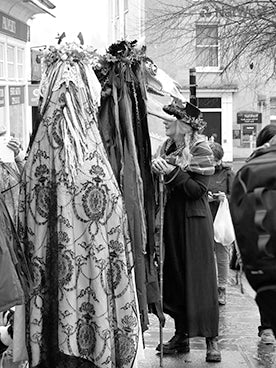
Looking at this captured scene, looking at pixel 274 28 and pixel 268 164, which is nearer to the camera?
pixel 268 164

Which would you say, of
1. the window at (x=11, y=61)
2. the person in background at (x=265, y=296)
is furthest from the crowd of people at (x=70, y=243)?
the window at (x=11, y=61)

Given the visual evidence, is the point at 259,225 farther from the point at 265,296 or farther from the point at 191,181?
the point at 191,181

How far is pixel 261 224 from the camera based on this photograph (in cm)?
253

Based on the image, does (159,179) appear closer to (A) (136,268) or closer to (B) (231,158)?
(A) (136,268)

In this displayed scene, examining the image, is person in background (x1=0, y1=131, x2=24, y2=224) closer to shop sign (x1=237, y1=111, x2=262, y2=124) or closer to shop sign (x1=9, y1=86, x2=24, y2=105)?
shop sign (x1=9, y1=86, x2=24, y2=105)

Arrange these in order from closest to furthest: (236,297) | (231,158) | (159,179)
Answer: (159,179), (236,297), (231,158)

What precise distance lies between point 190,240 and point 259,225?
4312 mm

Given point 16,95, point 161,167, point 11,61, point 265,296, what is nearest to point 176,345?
point 161,167

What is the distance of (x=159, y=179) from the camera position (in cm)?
666

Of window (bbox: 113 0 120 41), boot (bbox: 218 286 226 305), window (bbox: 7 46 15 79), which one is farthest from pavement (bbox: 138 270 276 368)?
→ window (bbox: 113 0 120 41)

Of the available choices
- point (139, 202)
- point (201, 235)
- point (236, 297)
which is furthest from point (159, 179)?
point (236, 297)

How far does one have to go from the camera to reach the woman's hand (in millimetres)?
6504

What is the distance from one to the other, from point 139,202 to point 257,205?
2982mm

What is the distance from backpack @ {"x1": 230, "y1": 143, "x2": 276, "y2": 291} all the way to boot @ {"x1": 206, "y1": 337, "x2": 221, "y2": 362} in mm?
4324
